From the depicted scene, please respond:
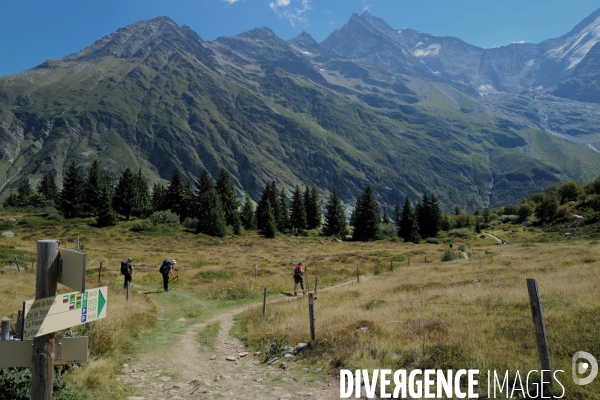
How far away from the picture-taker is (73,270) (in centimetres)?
459

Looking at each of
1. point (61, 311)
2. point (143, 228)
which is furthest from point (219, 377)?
point (143, 228)

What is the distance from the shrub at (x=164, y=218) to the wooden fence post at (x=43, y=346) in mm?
70589

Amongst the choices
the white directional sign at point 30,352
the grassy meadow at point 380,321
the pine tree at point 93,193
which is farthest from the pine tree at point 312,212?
the white directional sign at point 30,352

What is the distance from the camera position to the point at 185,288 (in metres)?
26.3

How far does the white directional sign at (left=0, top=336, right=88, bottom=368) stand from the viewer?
14.6 feet

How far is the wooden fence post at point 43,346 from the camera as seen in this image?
14.7 ft

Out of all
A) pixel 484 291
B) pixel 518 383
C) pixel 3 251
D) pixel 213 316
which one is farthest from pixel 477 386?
pixel 3 251

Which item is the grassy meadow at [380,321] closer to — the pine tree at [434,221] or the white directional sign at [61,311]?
the white directional sign at [61,311]

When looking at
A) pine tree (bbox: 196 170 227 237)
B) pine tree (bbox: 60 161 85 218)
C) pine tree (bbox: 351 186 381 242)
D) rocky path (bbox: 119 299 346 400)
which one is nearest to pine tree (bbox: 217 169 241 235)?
pine tree (bbox: 196 170 227 237)

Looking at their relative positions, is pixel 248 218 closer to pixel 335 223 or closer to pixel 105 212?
pixel 335 223

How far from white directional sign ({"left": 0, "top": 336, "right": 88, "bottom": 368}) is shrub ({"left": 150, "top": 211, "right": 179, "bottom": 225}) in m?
70.5

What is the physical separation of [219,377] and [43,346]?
5.84 m

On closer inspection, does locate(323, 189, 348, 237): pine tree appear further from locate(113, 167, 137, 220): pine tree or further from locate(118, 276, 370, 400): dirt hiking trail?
locate(118, 276, 370, 400): dirt hiking trail

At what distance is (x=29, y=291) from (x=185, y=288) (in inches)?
385
